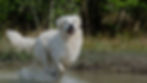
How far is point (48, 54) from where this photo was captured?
40.5ft

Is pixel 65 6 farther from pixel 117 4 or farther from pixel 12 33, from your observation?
pixel 12 33

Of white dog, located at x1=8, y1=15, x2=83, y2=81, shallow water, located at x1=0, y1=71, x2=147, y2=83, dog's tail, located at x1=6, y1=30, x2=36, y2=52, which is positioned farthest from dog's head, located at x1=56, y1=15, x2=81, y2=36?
dog's tail, located at x1=6, y1=30, x2=36, y2=52

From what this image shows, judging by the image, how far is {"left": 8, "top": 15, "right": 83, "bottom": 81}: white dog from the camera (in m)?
11.6

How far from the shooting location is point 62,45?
39.1 feet

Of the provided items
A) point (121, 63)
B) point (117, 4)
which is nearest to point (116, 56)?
point (121, 63)

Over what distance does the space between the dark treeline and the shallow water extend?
32.2 feet

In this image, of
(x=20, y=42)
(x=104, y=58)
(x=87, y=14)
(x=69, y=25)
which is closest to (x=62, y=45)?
(x=69, y=25)

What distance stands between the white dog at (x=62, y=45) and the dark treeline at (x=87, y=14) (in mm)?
11604

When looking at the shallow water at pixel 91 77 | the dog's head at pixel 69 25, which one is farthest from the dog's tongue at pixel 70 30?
the shallow water at pixel 91 77

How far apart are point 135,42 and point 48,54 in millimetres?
8506

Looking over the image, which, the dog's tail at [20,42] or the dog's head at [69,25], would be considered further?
the dog's tail at [20,42]

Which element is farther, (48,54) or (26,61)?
(26,61)

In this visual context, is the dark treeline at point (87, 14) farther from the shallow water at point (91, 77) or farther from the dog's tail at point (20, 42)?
the shallow water at point (91, 77)

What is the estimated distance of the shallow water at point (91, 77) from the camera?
12.5m
